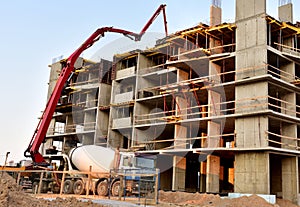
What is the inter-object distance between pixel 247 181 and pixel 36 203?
1665 cm

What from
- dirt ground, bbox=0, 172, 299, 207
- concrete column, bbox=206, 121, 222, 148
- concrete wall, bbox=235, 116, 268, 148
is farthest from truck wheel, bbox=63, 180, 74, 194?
concrete wall, bbox=235, 116, 268, 148

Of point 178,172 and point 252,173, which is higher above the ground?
point 252,173

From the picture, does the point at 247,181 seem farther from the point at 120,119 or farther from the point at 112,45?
the point at 112,45

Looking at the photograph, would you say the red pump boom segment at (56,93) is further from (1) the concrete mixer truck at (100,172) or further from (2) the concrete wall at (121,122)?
(2) the concrete wall at (121,122)

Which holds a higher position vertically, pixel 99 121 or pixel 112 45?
pixel 112 45

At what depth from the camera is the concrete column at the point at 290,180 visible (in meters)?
25.3

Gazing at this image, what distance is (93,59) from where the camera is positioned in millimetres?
46000

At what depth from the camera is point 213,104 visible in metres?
29.3

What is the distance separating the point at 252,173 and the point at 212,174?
4.13m

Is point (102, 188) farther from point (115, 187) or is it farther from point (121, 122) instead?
point (121, 122)

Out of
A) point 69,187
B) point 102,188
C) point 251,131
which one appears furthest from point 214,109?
point 69,187

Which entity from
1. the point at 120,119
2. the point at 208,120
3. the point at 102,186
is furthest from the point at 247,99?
the point at 120,119

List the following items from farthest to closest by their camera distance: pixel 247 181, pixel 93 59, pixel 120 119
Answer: pixel 93 59
pixel 120 119
pixel 247 181

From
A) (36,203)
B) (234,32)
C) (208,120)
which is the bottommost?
(36,203)
